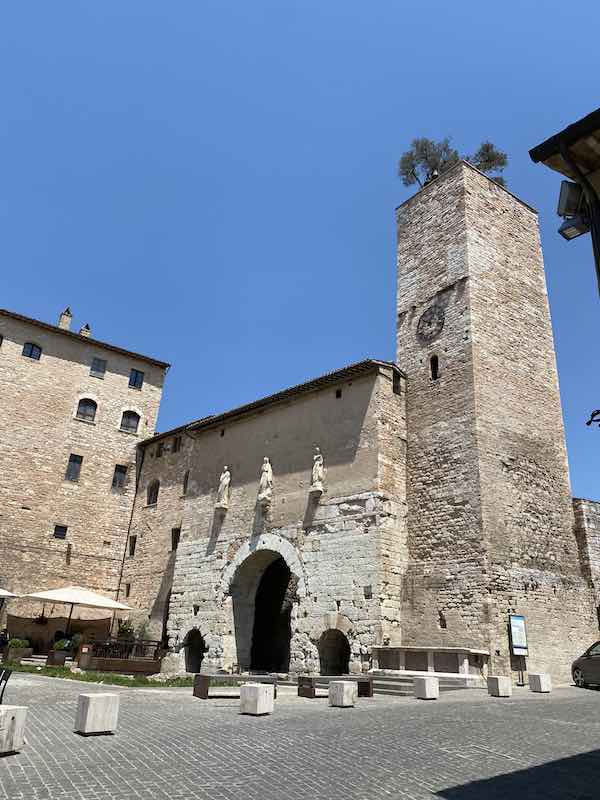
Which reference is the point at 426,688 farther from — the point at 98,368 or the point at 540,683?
the point at 98,368

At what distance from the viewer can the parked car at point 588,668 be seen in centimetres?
1402

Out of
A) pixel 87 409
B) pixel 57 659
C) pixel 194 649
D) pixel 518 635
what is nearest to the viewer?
pixel 518 635

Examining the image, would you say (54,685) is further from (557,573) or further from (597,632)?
(597,632)

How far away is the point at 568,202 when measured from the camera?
658cm

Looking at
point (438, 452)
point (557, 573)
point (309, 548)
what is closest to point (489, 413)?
point (438, 452)

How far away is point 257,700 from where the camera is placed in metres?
8.73

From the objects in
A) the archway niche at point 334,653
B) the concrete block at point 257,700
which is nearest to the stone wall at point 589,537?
the archway niche at point 334,653

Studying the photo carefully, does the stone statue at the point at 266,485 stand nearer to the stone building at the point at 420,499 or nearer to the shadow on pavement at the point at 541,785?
the stone building at the point at 420,499

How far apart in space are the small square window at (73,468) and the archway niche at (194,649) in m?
9.70

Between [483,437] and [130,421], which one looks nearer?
[483,437]

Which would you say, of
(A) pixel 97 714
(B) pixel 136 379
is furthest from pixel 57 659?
(B) pixel 136 379

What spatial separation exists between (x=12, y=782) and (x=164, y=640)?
64.1 ft

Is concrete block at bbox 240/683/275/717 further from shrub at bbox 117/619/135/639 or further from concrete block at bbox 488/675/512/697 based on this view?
shrub at bbox 117/619/135/639

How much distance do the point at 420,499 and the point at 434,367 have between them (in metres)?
4.26
